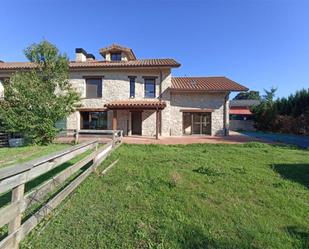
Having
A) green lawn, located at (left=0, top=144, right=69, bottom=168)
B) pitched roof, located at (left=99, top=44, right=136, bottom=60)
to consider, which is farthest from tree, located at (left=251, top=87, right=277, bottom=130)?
green lawn, located at (left=0, top=144, right=69, bottom=168)

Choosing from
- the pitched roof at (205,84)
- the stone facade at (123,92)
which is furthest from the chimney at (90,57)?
the pitched roof at (205,84)

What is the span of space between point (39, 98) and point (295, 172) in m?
12.9

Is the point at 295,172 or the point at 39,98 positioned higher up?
the point at 39,98

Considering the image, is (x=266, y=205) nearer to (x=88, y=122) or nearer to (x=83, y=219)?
(x=83, y=219)

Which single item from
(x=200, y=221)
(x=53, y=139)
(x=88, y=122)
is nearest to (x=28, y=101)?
(x=53, y=139)

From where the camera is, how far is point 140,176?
5.85 meters

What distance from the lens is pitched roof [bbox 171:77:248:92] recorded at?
60.1ft

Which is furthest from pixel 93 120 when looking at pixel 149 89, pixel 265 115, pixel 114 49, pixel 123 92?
pixel 265 115

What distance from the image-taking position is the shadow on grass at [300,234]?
3006mm

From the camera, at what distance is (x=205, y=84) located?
2006 cm

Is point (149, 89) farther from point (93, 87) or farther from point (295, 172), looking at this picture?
point (295, 172)

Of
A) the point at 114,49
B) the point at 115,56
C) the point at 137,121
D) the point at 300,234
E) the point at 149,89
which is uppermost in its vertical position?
the point at 114,49

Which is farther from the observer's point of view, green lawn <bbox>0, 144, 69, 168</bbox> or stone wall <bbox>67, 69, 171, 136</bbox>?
stone wall <bbox>67, 69, 171, 136</bbox>

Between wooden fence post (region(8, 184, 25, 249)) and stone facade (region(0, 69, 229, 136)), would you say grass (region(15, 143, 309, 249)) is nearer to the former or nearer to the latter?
wooden fence post (region(8, 184, 25, 249))
